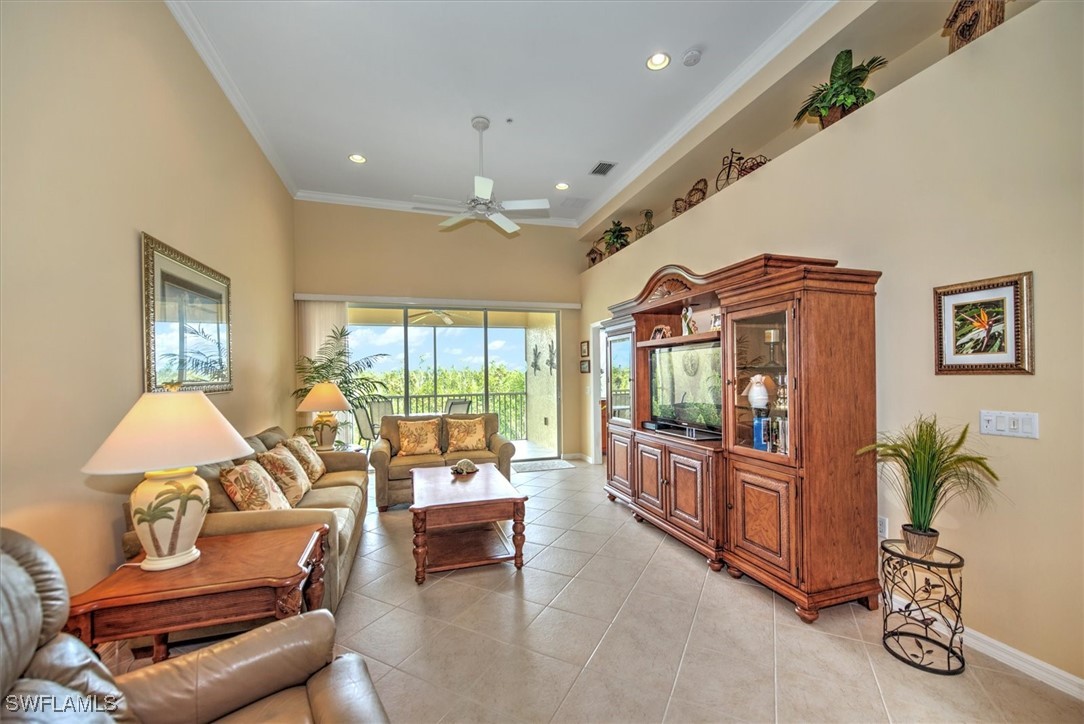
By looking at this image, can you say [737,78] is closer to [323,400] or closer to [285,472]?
[285,472]

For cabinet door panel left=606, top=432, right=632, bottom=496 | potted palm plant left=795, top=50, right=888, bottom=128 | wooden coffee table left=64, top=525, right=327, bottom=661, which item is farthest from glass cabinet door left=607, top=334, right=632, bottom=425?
wooden coffee table left=64, top=525, right=327, bottom=661

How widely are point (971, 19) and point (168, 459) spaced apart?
4.14m

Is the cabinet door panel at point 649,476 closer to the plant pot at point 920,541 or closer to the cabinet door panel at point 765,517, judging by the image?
the cabinet door panel at point 765,517

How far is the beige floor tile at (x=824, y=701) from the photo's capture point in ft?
5.69

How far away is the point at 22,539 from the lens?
1100 mm

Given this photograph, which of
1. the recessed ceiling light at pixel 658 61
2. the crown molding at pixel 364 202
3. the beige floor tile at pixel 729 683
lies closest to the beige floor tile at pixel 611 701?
the beige floor tile at pixel 729 683

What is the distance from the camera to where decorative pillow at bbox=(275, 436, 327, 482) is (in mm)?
3705

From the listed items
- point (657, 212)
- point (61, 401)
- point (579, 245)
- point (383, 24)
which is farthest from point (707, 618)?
point (579, 245)

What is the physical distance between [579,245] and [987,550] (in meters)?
5.78

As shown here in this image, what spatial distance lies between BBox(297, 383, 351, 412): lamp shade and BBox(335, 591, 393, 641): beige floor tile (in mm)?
2109

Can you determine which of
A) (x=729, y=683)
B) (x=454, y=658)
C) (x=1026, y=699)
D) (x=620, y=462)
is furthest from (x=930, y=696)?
(x=620, y=462)

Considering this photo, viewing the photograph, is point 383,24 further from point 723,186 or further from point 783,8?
point 723,186

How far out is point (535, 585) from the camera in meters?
2.84

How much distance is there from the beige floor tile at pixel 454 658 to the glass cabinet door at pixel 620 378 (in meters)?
2.45
